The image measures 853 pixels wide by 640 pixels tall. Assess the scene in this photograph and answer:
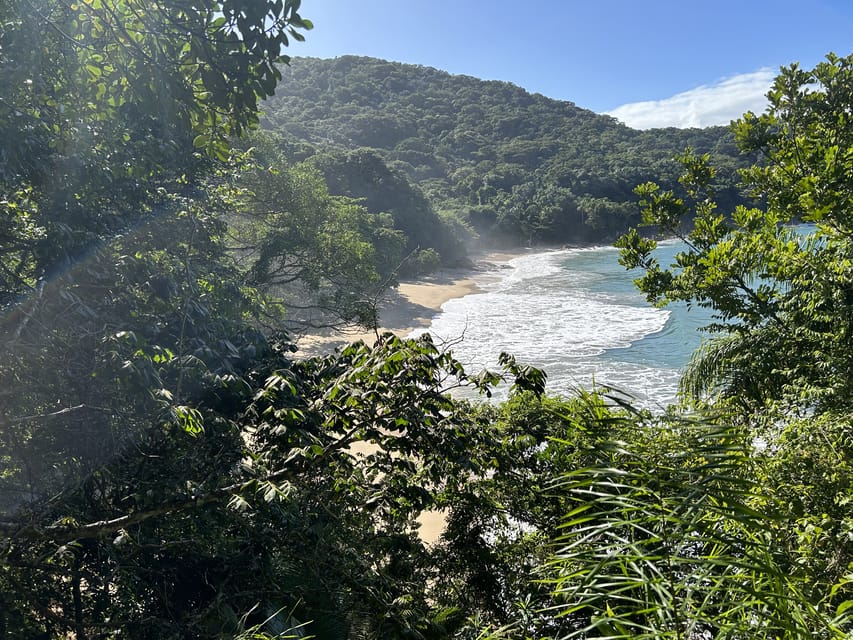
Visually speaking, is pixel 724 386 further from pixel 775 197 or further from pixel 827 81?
pixel 827 81

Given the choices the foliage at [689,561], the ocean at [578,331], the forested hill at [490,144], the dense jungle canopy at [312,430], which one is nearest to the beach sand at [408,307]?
the ocean at [578,331]

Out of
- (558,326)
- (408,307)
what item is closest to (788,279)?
(558,326)

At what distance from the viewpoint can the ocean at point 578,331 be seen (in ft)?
56.1

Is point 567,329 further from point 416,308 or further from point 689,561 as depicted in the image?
point 689,561

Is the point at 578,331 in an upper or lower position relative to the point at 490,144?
lower

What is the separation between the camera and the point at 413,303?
29328 mm

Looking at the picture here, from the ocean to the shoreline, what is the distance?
99 cm

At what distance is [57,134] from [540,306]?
88.3ft

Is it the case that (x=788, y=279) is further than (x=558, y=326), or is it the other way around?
(x=558, y=326)

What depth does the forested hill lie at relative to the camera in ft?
217

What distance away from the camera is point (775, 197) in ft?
20.4

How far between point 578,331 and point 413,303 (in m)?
9.98

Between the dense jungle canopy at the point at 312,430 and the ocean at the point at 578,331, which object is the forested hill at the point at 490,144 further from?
the dense jungle canopy at the point at 312,430

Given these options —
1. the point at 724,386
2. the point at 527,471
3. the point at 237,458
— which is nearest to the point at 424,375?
the point at 237,458
